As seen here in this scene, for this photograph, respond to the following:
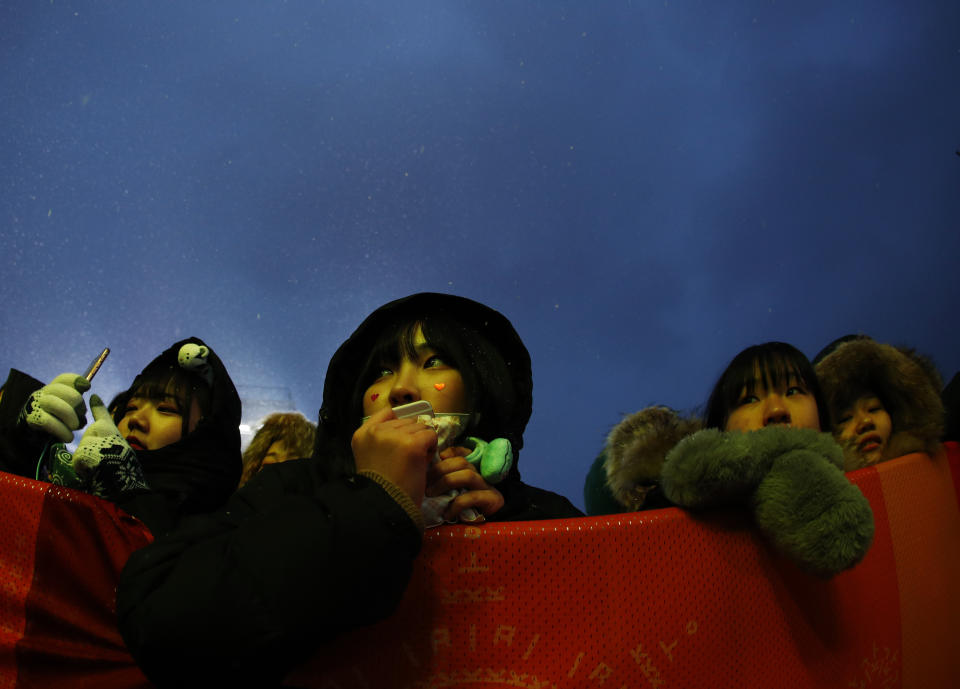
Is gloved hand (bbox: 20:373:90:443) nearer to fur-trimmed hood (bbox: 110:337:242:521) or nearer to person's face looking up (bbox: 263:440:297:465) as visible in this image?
fur-trimmed hood (bbox: 110:337:242:521)

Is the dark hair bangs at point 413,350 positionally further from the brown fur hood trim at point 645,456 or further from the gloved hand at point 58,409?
the brown fur hood trim at point 645,456

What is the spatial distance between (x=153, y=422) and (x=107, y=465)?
685 mm

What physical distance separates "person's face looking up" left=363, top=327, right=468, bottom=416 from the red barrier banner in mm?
398

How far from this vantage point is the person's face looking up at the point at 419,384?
131 cm

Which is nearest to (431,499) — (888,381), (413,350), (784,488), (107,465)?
(413,350)

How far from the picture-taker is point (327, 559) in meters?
0.75

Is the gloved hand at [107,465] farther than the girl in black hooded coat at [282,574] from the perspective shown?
Yes

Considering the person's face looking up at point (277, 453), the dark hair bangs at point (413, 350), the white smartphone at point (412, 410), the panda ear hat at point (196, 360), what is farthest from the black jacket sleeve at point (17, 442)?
the person's face looking up at point (277, 453)

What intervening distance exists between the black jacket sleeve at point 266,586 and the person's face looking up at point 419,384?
1.55ft

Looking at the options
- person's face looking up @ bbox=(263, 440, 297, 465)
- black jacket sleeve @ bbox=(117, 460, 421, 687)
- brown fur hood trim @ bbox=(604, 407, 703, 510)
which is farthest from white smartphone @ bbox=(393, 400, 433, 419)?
person's face looking up @ bbox=(263, 440, 297, 465)

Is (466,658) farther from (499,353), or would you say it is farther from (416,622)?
(499,353)

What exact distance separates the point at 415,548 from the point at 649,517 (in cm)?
44

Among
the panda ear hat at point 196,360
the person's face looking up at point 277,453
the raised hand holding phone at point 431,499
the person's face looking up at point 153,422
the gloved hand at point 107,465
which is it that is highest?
the person's face looking up at point 277,453

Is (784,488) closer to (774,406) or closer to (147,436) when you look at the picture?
(774,406)
